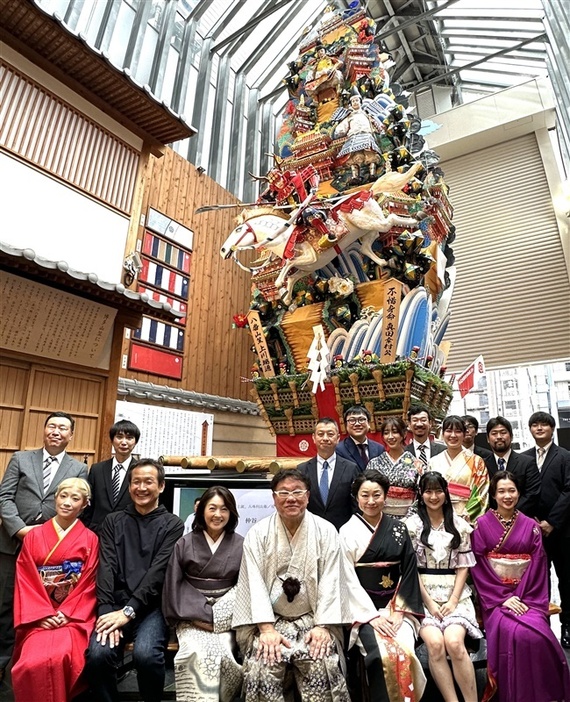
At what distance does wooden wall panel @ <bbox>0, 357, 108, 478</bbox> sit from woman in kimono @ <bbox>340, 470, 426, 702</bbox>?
308 centimetres

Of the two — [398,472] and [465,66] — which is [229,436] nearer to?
[398,472]

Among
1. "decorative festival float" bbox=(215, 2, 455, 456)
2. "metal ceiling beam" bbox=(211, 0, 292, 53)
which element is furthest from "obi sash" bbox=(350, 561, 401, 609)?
"metal ceiling beam" bbox=(211, 0, 292, 53)

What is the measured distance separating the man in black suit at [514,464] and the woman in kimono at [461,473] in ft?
0.70

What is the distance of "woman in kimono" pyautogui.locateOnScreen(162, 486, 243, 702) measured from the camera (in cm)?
231

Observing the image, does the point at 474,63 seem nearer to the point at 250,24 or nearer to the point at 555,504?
the point at 250,24

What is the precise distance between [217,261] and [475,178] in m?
7.90

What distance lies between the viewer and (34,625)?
8.10ft

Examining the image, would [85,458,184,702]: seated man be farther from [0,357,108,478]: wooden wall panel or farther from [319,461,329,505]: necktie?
[0,357,108,478]: wooden wall panel

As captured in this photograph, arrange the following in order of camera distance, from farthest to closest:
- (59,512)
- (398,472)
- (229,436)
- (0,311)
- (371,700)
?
(229,436), (0,311), (398,472), (59,512), (371,700)

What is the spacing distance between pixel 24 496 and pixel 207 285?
6.56 m

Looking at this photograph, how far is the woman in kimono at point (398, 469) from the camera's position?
10.6 ft

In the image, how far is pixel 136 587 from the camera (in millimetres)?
2648

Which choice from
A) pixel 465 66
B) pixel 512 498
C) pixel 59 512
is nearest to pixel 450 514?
pixel 512 498

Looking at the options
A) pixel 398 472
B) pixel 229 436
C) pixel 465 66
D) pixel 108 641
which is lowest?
pixel 108 641
